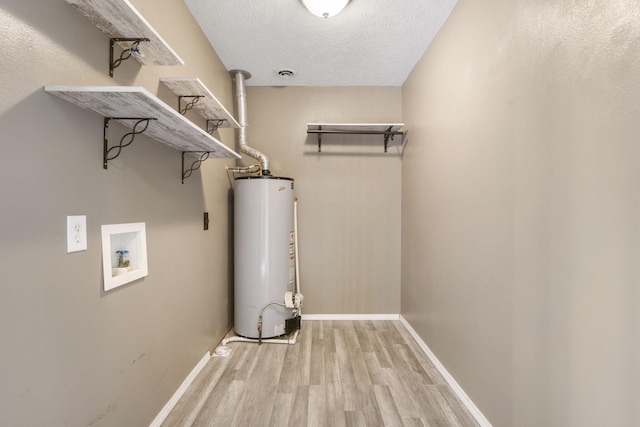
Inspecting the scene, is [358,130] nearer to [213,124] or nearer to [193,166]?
[213,124]

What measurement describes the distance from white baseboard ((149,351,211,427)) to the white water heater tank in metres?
0.50

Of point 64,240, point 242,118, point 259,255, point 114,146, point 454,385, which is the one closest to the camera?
point 64,240

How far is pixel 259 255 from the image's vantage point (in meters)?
2.68

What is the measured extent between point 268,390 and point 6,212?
5.59 ft

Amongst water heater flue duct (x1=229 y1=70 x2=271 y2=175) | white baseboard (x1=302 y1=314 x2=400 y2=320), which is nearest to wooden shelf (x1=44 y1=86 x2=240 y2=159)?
water heater flue duct (x1=229 y1=70 x2=271 y2=175)

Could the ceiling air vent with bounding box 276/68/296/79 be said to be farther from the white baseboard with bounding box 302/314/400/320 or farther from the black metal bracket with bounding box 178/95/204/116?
the white baseboard with bounding box 302/314/400/320

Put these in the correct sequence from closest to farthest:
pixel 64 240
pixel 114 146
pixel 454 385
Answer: pixel 64 240, pixel 114 146, pixel 454 385

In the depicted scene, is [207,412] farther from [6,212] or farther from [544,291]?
[544,291]

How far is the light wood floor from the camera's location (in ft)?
5.58

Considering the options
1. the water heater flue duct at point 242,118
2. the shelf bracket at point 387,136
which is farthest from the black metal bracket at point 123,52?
the shelf bracket at point 387,136

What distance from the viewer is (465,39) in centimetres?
185

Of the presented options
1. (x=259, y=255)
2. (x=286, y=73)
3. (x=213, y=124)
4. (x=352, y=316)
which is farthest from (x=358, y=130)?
(x=352, y=316)

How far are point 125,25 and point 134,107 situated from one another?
34cm

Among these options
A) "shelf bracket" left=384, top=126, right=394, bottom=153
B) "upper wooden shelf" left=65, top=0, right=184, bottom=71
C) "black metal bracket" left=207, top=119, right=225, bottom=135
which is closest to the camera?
"upper wooden shelf" left=65, top=0, right=184, bottom=71
